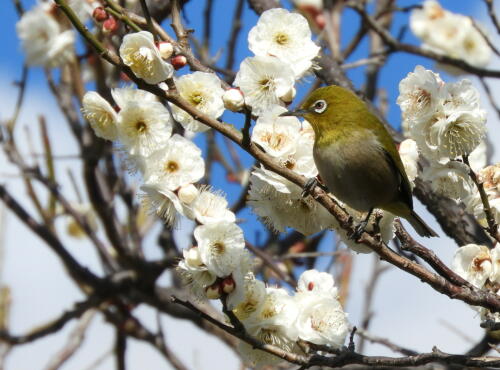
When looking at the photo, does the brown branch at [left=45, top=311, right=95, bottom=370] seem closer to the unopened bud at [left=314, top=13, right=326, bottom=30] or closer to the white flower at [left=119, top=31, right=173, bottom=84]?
the white flower at [left=119, top=31, right=173, bottom=84]

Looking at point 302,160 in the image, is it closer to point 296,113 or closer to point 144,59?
point 296,113

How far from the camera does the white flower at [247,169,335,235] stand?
2760mm

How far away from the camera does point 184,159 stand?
2.64m

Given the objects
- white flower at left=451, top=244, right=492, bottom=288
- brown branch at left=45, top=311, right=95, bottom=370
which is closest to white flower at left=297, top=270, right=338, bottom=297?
white flower at left=451, top=244, right=492, bottom=288

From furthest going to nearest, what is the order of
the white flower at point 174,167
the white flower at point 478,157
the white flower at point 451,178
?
the white flower at point 478,157, the white flower at point 451,178, the white flower at point 174,167

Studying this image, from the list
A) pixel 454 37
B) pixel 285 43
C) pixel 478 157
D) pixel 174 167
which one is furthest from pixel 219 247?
pixel 454 37

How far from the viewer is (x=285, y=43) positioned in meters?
2.89

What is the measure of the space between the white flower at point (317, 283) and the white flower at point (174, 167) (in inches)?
24.0

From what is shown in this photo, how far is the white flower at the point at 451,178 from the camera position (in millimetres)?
2840

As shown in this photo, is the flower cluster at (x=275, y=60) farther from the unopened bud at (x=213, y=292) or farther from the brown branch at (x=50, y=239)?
the brown branch at (x=50, y=239)

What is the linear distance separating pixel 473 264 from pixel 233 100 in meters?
1.17

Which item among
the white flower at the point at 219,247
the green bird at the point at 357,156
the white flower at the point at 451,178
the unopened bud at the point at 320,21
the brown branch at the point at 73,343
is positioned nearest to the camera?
the white flower at the point at 219,247

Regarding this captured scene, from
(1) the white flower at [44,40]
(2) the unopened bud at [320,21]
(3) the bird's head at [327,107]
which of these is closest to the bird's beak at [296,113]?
(3) the bird's head at [327,107]

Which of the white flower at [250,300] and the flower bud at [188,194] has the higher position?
the flower bud at [188,194]
